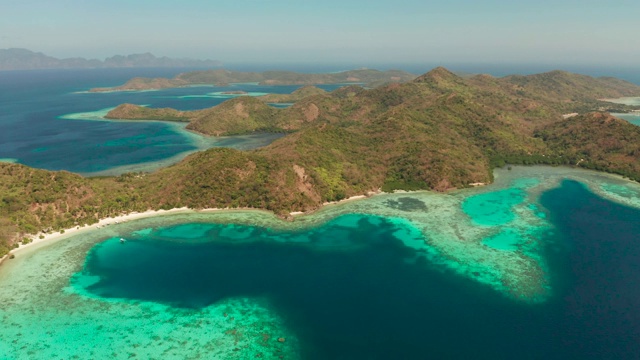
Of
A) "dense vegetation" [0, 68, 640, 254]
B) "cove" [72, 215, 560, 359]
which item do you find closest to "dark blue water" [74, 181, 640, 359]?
"cove" [72, 215, 560, 359]

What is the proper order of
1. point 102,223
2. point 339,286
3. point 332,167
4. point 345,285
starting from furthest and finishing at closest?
point 332,167
point 102,223
point 345,285
point 339,286

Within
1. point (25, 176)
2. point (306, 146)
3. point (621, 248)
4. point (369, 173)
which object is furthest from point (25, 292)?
point (621, 248)

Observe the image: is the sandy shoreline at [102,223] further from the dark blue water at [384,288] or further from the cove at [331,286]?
the dark blue water at [384,288]

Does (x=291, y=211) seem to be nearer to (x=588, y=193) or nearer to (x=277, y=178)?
(x=277, y=178)

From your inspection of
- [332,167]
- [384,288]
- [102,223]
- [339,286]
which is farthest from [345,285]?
[102,223]

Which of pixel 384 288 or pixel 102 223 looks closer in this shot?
pixel 384 288

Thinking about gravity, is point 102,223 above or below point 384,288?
above

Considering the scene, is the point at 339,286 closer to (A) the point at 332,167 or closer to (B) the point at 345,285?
(B) the point at 345,285
